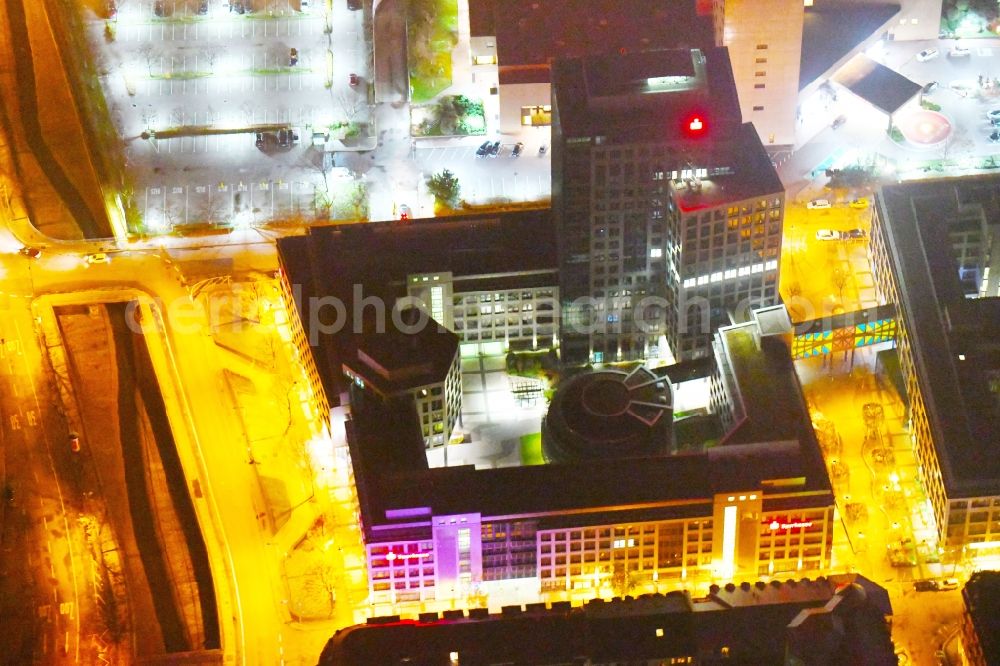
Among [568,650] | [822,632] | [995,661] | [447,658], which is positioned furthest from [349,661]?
[995,661]

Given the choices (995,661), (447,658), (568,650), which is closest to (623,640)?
(568,650)

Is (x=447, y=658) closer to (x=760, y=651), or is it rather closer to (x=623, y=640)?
(x=623, y=640)

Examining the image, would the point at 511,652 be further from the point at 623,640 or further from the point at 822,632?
the point at 822,632

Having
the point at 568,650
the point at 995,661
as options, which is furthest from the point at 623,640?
the point at 995,661

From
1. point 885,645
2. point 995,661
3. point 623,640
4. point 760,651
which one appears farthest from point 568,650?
point 995,661

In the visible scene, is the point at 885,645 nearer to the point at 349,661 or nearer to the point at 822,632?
the point at 822,632

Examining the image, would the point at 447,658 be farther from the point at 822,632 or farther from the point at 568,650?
the point at 822,632
